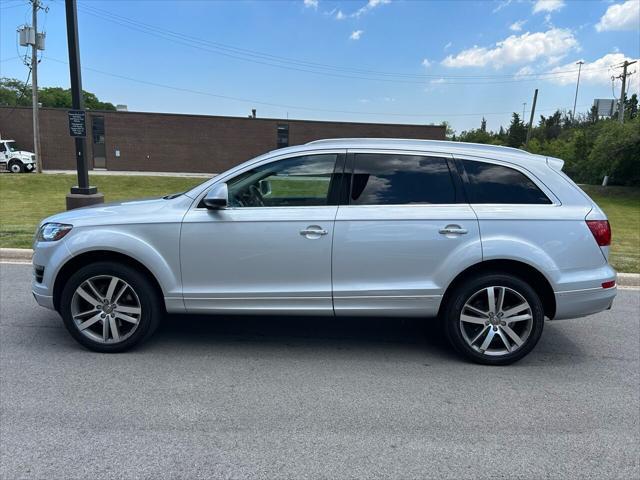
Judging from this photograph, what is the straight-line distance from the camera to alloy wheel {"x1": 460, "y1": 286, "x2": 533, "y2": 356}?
12.7ft

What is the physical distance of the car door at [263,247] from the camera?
3.82 m

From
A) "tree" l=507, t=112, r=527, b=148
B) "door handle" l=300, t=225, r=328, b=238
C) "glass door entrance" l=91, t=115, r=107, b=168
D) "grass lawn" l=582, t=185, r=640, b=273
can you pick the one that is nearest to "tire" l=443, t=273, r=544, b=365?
"door handle" l=300, t=225, r=328, b=238

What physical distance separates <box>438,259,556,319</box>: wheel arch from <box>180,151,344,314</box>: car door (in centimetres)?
105

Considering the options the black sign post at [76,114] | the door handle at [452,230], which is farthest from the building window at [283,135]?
the door handle at [452,230]

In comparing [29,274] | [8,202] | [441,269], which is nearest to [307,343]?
[441,269]

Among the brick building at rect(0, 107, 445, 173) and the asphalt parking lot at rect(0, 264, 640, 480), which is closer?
→ the asphalt parking lot at rect(0, 264, 640, 480)

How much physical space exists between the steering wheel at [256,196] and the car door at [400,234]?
67cm

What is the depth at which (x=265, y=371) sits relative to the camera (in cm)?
380

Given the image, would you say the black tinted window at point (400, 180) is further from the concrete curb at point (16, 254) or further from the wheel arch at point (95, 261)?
Answer: the concrete curb at point (16, 254)

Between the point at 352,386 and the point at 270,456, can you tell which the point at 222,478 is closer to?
the point at 270,456

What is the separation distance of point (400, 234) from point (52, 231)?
114 inches

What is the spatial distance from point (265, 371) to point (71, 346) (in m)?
1.81

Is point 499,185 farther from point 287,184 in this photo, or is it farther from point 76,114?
point 76,114

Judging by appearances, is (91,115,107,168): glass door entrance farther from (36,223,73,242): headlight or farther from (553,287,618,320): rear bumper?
(553,287,618,320): rear bumper
